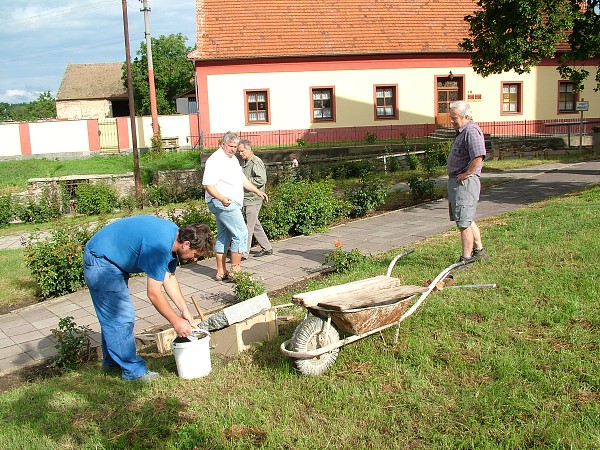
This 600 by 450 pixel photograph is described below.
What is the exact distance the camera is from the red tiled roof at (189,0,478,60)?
2655cm

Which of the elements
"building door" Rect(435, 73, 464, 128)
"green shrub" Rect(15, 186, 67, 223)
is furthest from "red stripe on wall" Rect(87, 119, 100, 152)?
"building door" Rect(435, 73, 464, 128)

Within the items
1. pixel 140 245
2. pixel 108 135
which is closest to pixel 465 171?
pixel 140 245

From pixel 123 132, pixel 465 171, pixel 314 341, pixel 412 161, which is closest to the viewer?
pixel 314 341

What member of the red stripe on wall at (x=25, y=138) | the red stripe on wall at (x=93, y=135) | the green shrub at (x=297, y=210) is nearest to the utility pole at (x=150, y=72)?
the red stripe on wall at (x=93, y=135)

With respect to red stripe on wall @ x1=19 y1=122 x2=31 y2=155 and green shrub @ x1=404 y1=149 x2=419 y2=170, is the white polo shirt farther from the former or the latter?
red stripe on wall @ x1=19 y1=122 x2=31 y2=155

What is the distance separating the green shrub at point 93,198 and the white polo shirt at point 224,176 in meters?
9.85

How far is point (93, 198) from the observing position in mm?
16344

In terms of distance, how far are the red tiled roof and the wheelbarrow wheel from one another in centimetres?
2310

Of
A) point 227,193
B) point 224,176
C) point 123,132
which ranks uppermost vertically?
point 123,132

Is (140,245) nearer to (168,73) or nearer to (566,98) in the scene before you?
(566,98)

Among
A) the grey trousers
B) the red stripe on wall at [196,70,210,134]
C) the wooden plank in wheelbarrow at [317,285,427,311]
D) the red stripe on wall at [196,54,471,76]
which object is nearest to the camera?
the wooden plank in wheelbarrow at [317,285,427,311]

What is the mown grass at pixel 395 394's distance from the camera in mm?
3477

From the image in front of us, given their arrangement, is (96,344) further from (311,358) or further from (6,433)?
(311,358)

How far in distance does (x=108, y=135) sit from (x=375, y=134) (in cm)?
1384
